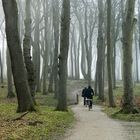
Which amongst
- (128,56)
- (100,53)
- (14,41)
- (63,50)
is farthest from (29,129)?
(100,53)

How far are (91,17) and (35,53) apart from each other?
42.5ft

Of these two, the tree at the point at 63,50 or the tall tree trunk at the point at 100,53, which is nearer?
the tree at the point at 63,50

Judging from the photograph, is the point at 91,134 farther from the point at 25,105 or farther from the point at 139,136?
the point at 25,105

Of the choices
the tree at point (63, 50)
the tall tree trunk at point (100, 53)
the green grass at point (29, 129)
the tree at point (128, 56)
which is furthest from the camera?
the tall tree trunk at point (100, 53)

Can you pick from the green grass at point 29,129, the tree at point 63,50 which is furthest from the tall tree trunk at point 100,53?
the green grass at point 29,129

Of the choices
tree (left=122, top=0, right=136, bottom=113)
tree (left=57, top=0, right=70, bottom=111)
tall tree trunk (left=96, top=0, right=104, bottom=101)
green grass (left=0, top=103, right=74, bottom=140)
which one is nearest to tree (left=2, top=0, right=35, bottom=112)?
green grass (left=0, top=103, right=74, bottom=140)

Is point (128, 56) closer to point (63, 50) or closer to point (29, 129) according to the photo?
point (63, 50)

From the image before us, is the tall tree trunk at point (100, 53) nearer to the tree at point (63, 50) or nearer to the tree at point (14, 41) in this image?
the tree at point (63, 50)

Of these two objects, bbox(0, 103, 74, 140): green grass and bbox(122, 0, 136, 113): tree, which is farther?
bbox(122, 0, 136, 113): tree

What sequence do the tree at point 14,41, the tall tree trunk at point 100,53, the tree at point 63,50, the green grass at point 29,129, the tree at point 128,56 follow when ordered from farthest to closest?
the tall tree trunk at point 100,53 → the tree at point 63,50 → the tree at point 128,56 → the tree at point 14,41 → the green grass at point 29,129

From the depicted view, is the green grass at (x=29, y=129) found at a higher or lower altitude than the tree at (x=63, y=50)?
lower

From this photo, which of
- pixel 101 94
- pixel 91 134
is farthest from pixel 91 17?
pixel 91 134

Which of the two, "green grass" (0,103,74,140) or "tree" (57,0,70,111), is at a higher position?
"tree" (57,0,70,111)

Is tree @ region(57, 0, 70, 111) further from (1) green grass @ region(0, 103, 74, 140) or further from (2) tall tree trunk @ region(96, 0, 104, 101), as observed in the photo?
(2) tall tree trunk @ region(96, 0, 104, 101)
